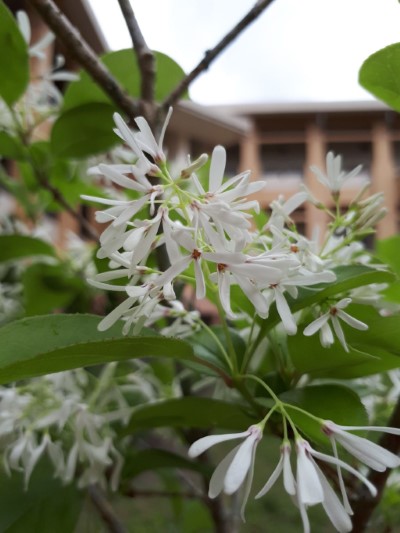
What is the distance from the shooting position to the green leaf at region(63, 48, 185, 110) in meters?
0.44

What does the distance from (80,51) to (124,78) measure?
0.10 metres

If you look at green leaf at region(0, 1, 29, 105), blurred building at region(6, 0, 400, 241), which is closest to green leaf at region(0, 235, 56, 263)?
green leaf at region(0, 1, 29, 105)

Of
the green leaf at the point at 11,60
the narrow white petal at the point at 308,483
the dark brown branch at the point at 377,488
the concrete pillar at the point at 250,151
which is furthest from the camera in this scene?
the concrete pillar at the point at 250,151

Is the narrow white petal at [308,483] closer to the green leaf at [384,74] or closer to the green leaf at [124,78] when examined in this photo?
the green leaf at [384,74]

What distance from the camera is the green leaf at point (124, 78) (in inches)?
17.5

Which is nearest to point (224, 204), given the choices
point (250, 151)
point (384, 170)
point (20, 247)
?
point (20, 247)

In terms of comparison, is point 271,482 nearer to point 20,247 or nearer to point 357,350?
point 357,350

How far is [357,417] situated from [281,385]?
6 cm

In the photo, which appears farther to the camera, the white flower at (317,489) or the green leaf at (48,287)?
the green leaf at (48,287)

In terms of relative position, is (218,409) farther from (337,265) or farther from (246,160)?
(246,160)

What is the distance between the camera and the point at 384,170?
302 cm

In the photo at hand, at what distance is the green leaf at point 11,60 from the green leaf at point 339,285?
Result: 0.28 metres

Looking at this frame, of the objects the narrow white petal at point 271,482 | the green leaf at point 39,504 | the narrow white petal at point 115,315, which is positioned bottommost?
the green leaf at point 39,504

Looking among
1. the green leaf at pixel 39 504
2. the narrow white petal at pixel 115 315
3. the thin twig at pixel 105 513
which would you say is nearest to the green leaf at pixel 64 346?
the narrow white petal at pixel 115 315
